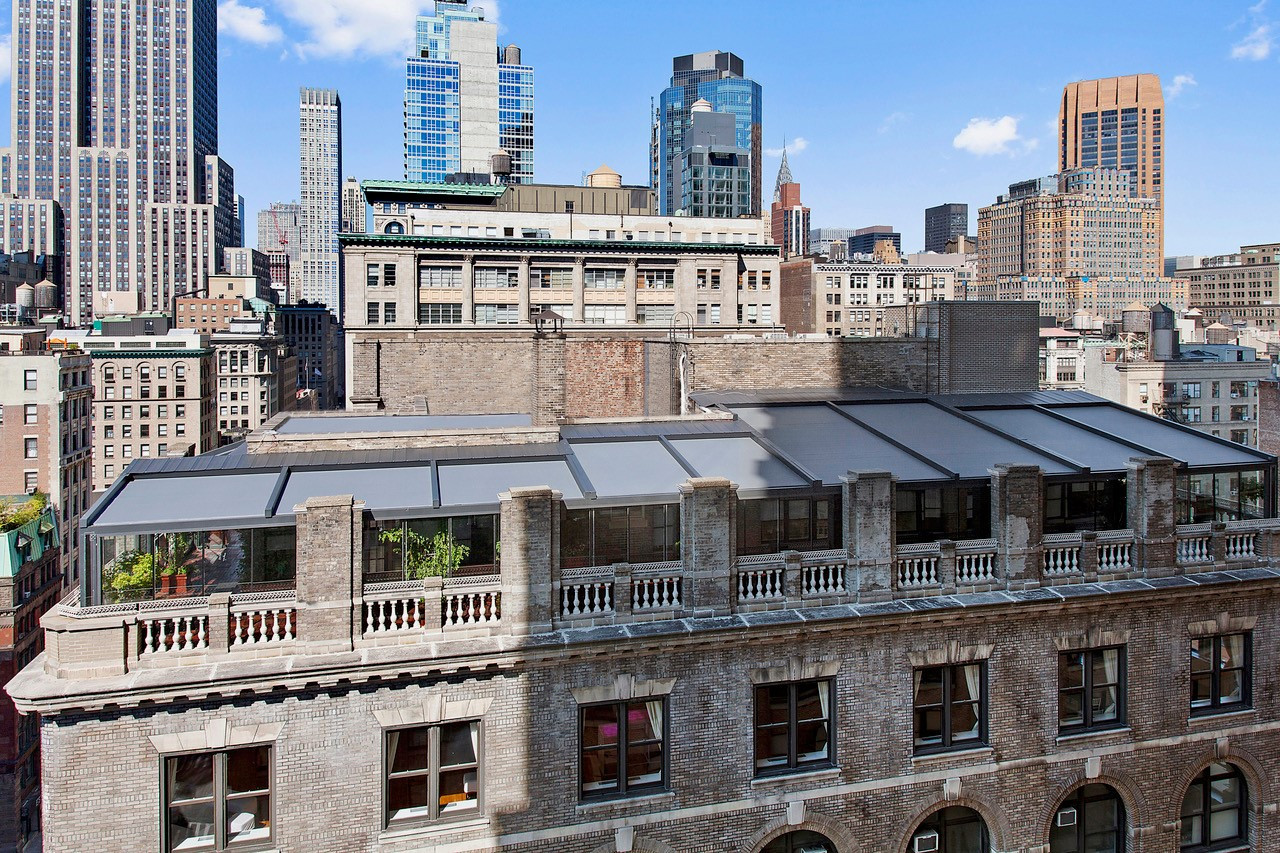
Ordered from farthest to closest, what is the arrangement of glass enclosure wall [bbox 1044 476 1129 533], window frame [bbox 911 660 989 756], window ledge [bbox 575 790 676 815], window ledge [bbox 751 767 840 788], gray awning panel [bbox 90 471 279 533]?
glass enclosure wall [bbox 1044 476 1129 533] < window frame [bbox 911 660 989 756] < window ledge [bbox 751 767 840 788] < window ledge [bbox 575 790 676 815] < gray awning panel [bbox 90 471 279 533]

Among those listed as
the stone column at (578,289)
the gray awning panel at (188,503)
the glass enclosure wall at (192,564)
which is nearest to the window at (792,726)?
the glass enclosure wall at (192,564)

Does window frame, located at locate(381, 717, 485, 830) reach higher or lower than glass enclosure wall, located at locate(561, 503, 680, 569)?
lower

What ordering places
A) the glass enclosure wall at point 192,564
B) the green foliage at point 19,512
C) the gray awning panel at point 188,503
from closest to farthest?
the gray awning panel at point 188,503 < the glass enclosure wall at point 192,564 < the green foliage at point 19,512

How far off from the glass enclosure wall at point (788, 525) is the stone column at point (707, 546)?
2.91 metres

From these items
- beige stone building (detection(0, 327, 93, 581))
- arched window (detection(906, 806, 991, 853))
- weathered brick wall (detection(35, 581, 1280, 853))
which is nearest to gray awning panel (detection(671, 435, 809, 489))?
weathered brick wall (detection(35, 581, 1280, 853))

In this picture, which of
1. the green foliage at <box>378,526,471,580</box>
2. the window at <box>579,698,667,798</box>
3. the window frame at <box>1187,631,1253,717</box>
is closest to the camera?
the window at <box>579,698,667,798</box>

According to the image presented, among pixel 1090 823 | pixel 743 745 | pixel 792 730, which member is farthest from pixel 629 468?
pixel 1090 823

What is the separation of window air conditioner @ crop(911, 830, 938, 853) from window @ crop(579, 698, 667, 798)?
17.7 feet

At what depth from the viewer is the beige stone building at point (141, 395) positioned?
14925cm

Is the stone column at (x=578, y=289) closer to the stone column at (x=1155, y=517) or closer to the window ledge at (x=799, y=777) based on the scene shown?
the stone column at (x=1155, y=517)

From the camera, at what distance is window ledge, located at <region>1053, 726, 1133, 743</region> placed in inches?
777

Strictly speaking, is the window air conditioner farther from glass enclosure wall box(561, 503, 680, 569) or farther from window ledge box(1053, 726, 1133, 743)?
glass enclosure wall box(561, 503, 680, 569)

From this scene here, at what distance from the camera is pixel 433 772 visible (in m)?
16.6

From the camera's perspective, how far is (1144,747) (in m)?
20.3
